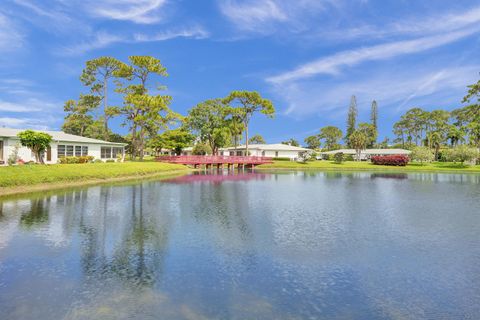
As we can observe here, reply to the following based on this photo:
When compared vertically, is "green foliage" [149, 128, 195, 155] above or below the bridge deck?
above

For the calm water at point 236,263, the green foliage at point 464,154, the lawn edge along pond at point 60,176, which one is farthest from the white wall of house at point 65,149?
the green foliage at point 464,154

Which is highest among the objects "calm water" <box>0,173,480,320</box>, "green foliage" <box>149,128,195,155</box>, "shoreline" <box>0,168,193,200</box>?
"green foliage" <box>149,128,195,155</box>

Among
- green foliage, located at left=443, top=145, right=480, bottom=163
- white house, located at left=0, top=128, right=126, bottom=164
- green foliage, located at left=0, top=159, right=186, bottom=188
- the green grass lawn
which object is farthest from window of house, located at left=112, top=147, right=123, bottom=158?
green foliage, located at left=443, top=145, right=480, bottom=163

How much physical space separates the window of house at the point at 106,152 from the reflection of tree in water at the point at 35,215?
31.1 m

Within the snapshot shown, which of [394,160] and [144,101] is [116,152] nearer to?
[144,101]

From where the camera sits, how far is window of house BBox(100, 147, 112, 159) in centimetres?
5330

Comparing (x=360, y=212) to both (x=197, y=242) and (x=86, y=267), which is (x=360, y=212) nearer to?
(x=197, y=242)

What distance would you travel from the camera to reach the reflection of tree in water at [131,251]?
1016 cm

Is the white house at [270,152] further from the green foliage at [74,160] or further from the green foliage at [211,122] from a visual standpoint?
→ the green foliage at [74,160]

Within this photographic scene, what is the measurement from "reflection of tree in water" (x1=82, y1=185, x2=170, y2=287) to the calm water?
0.06m

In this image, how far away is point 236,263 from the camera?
1119 centimetres

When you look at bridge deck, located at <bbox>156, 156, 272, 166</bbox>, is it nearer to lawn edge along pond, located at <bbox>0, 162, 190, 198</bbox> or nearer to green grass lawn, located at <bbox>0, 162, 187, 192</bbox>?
green grass lawn, located at <bbox>0, 162, 187, 192</bbox>

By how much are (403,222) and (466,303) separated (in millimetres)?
10170

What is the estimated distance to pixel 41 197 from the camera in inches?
995
